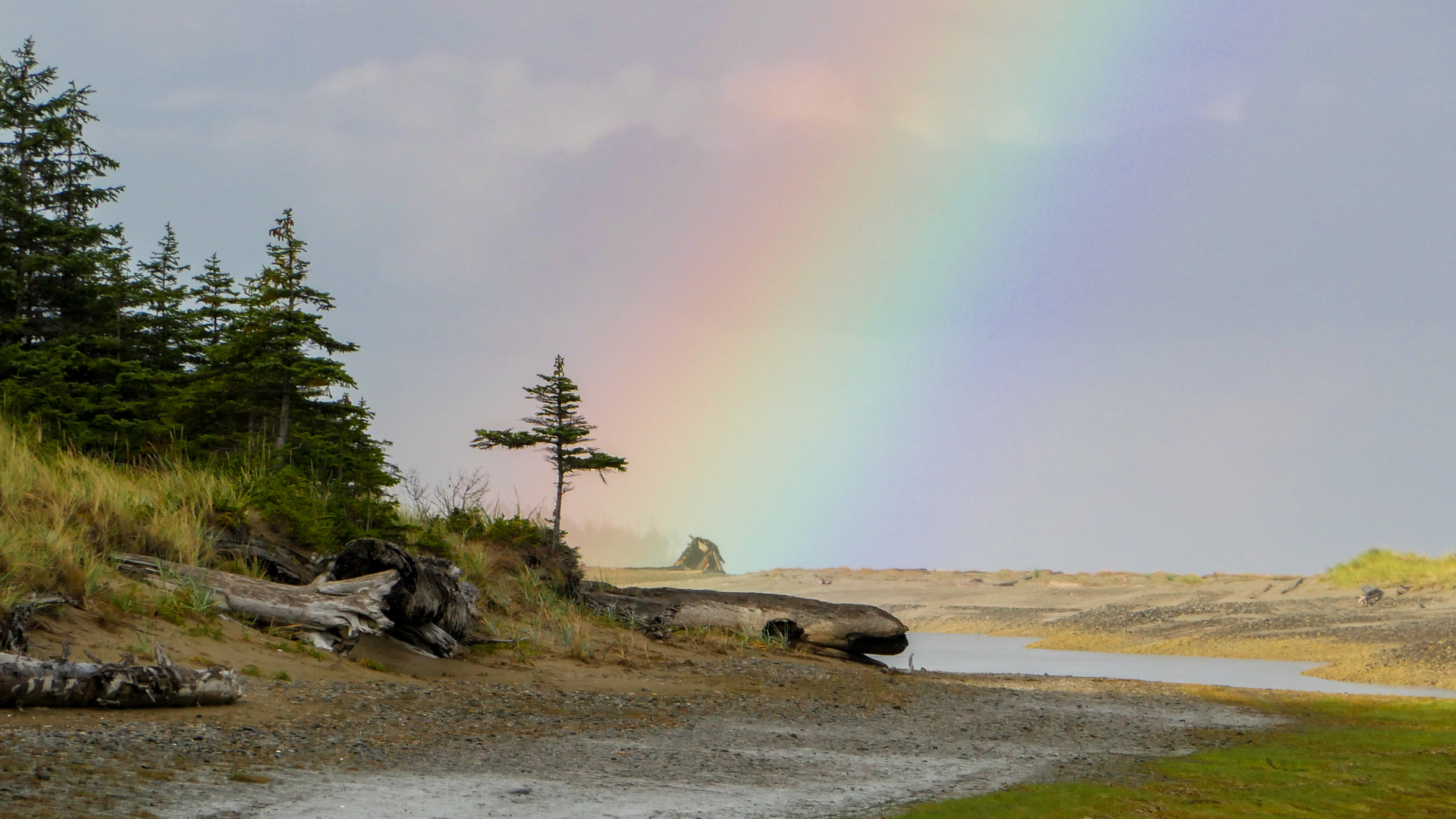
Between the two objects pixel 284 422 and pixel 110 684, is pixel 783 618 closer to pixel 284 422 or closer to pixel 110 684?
pixel 284 422

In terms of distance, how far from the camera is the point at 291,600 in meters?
12.1

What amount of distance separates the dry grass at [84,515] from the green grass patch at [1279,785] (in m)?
9.27

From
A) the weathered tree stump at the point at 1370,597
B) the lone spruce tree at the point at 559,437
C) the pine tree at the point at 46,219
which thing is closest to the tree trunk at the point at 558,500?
the lone spruce tree at the point at 559,437

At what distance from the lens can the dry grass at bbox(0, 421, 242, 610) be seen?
10188mm

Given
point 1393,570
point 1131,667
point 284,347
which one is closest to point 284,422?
point 284,347

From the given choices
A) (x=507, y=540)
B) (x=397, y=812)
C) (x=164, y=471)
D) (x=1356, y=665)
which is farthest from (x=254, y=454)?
(x=1356, y=665)

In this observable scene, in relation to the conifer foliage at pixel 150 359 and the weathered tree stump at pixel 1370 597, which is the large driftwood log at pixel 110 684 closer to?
the conifer foliage at pixel 150 359

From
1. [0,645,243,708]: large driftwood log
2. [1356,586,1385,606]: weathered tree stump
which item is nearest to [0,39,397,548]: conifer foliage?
[0,645,243,708]: large driftwood log

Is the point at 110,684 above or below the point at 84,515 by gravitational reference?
below

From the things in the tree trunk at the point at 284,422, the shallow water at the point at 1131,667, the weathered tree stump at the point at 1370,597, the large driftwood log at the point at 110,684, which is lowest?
the shallow water at the point at 1131,667

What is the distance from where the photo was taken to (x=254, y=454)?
17312 millimetres

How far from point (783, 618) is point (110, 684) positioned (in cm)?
1230

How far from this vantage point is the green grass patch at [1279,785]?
641 centimetres

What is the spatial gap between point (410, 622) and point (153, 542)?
3.40m
